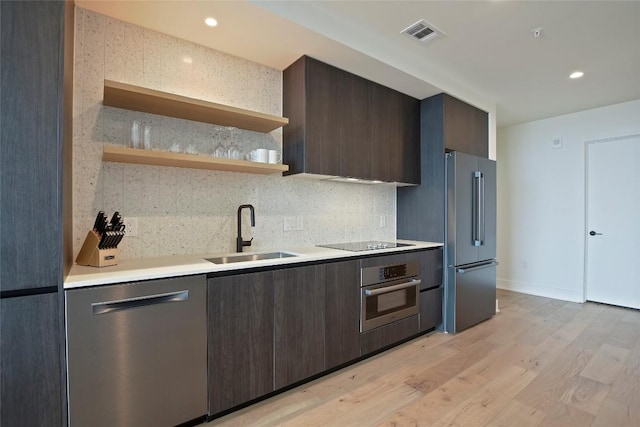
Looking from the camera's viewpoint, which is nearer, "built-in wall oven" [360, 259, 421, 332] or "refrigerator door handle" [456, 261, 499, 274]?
"built-in wall oven" [360, 259, 421, 332]

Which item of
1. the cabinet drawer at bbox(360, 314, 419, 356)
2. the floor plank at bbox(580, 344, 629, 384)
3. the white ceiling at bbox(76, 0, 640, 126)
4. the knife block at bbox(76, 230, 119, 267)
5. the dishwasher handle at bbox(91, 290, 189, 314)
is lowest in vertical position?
the floor plank at bbox(580, 344, 629, 384)

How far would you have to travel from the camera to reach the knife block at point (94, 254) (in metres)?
1.62

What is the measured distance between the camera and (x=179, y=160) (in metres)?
1.88

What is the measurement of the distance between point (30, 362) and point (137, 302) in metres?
0.41

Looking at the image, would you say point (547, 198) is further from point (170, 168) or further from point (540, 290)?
point (170, 168)

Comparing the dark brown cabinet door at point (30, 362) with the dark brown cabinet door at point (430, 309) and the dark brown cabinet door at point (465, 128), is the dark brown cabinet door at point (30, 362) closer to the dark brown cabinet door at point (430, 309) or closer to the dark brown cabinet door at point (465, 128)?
the dark brown cabinet door at point (430, 309)

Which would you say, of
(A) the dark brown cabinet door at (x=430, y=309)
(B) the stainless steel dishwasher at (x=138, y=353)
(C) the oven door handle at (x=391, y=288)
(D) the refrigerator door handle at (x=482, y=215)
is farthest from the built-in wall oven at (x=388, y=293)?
(B) the stainless steel dishwasher at (x=138, y=353)

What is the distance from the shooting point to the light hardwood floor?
1783mm

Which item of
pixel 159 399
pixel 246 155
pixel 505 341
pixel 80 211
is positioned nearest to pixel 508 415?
pixel 505 341

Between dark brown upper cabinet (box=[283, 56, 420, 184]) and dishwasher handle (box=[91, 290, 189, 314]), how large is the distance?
126 cm

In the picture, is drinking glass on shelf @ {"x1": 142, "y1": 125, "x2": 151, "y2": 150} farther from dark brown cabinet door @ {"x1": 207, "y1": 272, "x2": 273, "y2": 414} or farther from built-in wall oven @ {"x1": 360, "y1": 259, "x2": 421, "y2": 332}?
built-in wall oven @ {"x1": 360, "y1": 259, "x2": 421, "y2": 332}

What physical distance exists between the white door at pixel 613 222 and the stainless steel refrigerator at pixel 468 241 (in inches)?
69.3

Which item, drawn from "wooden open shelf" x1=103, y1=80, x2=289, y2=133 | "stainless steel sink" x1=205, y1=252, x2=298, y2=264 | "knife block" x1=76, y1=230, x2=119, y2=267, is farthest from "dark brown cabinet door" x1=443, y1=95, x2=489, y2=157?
"knife block" x1=76, y1=230, x2=119, y2=267

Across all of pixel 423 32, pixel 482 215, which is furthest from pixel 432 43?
pixel 482 215
